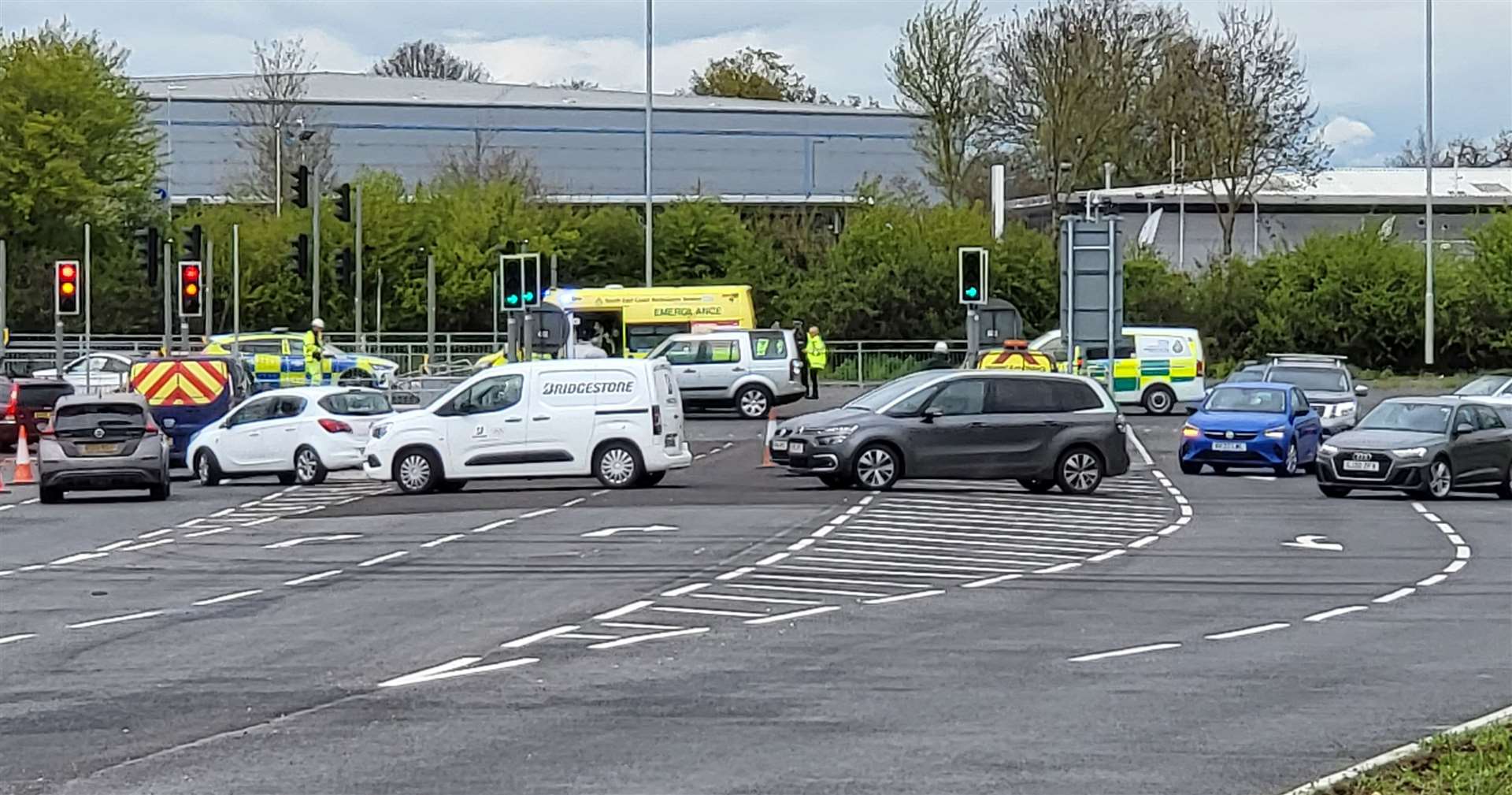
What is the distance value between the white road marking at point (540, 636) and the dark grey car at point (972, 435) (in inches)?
520

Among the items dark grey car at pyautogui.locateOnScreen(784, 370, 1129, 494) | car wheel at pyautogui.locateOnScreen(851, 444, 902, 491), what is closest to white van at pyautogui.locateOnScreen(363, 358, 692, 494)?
dark grey car at pyautogui.locateOnScreen(784, 370, 1129, 494)

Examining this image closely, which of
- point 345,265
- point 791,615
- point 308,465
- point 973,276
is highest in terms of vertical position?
point 345,265

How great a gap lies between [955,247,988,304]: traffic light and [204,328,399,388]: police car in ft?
51.5

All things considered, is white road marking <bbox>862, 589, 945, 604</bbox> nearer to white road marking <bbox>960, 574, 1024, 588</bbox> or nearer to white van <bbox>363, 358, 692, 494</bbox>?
white road marking <bbox>960, 574, 1024, 588</bbox>

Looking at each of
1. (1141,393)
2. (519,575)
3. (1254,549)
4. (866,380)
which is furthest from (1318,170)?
(519,575)

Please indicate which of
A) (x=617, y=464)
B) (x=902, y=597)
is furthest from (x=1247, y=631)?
(x=617, y=464)

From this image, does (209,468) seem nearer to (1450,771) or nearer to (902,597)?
(902,597)

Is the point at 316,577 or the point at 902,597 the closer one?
the point at 902,597

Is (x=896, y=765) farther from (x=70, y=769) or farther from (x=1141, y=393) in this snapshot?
(x=1141, y=393)

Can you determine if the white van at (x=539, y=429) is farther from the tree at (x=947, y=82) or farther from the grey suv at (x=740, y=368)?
the tree at (x=947, y=82)

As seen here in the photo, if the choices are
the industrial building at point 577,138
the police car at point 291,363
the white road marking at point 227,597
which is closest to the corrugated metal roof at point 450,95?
the industrial building at point 577,138

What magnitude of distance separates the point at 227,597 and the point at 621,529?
6195 millimetres

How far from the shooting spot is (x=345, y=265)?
62094 mm

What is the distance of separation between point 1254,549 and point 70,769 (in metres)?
14.1
